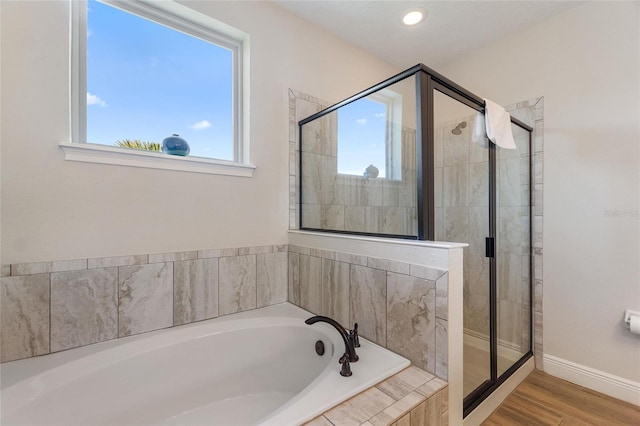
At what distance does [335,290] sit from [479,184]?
1299 millimetres

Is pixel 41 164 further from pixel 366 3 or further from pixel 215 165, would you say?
pixel 366 3

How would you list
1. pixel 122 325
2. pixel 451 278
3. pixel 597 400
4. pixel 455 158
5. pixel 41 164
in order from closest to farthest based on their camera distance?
1. pixel 451 278
2. pixel 41 164
3. pixel 122 325
4. pixel 597 400
5. pixel 455 158

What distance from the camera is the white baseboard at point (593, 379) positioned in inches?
64.3

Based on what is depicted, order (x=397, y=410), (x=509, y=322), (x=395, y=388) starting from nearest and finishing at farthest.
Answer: (x=397, y=410) < (x=395, y=388) < (x=509, y=322)

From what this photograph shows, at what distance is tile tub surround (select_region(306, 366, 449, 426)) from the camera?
2.98 ft

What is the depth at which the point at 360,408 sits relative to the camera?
960mm

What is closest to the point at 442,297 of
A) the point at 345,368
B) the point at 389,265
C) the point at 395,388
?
the point at 389,265

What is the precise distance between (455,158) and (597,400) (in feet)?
5.74

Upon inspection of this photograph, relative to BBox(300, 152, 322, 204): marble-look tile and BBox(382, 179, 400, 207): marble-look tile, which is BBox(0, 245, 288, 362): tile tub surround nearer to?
BBox(300, 152, 322, 204): marble-look tile

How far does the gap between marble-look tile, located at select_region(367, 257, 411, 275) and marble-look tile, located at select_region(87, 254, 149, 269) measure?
1285 mm

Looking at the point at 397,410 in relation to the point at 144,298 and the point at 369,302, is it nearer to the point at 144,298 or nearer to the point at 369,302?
the point at 369,302

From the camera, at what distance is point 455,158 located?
1890 millimetres

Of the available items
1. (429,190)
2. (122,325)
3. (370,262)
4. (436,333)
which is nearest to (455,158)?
(429,190)

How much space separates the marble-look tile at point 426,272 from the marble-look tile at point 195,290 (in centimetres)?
123
